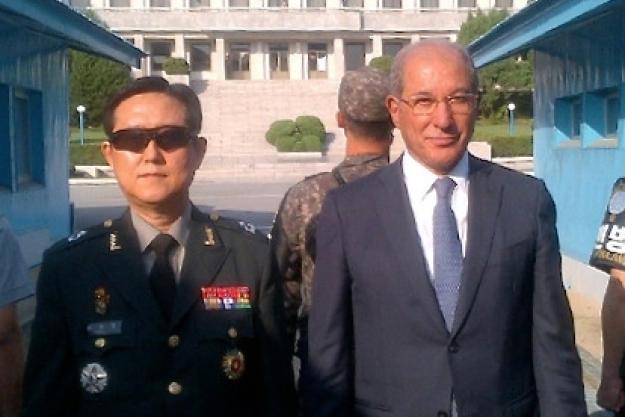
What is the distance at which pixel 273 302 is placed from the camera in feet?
9.52

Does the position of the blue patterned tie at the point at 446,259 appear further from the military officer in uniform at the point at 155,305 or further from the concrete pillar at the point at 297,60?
the concrete pillar at the point at 297,60

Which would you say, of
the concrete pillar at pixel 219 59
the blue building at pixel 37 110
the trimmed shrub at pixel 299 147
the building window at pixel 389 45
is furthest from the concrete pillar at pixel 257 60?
the blue building at pixel 37 110

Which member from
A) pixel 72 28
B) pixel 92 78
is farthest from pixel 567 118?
pixel 92 78

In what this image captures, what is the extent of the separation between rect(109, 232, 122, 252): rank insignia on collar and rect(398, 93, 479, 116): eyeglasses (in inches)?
34.5

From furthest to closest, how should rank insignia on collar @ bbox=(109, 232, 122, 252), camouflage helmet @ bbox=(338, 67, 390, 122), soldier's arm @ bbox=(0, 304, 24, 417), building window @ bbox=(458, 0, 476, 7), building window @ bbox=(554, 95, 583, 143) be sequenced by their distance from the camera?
1. building window @ bbox=(458, 0, 476, 7)
2. building window @ bbox=(554, 95, 583, 143)
3. camouflage helmet @ bbox=(338, 67, 390, 122)
4. soldier's arm @ bbox=(0, 304, 24, 417)
5. rank insignia on collar @ bbox=(109, 232, 122, 252)

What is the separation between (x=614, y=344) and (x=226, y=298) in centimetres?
145

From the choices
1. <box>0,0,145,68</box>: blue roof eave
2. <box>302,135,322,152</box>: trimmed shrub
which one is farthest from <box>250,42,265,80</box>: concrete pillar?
<box>0,0,145,68</box>: blue roof eave

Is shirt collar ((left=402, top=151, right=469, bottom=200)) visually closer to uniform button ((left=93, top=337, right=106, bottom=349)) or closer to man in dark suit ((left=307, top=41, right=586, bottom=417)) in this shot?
man in dark suit ((left=307, top=41, right=586, bottom=417))

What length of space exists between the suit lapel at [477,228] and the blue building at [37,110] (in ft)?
23.5

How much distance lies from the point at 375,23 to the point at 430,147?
6024cm

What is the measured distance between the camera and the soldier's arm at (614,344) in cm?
350

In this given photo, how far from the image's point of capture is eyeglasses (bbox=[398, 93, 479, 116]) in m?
2.95

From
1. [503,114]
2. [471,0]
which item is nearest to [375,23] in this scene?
[471,0]

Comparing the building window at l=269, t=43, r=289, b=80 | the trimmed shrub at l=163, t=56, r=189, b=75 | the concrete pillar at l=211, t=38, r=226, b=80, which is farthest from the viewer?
the building window at l=269, t=43, r=289, b=80
